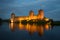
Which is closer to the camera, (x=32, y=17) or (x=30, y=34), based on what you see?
(x=30, y=34)

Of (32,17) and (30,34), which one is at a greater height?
(32,17)

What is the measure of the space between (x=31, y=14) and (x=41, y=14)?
32.0 feet

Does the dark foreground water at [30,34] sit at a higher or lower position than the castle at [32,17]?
lower

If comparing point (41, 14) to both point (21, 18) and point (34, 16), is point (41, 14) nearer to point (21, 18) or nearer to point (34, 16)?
point (34, 16)

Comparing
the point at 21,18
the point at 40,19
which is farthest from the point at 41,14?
the point at 21,18

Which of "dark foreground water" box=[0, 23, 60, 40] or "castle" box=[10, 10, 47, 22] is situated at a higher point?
"castle" box=[10, 10, 47, 22]

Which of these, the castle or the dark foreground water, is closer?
the dark foreground water

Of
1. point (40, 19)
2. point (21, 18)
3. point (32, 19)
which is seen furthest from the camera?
point (21, 18)

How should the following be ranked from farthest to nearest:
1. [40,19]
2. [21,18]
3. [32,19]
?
[21,18] → [32,19] → [40,19]

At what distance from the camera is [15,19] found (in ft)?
312

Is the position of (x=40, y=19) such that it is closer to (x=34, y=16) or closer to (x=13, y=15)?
(x=34, y=16)

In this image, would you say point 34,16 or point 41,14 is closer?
point 41,14

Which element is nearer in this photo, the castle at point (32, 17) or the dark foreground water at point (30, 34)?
the dark foreground water at point (30, 34)

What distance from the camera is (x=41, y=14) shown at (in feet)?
252
